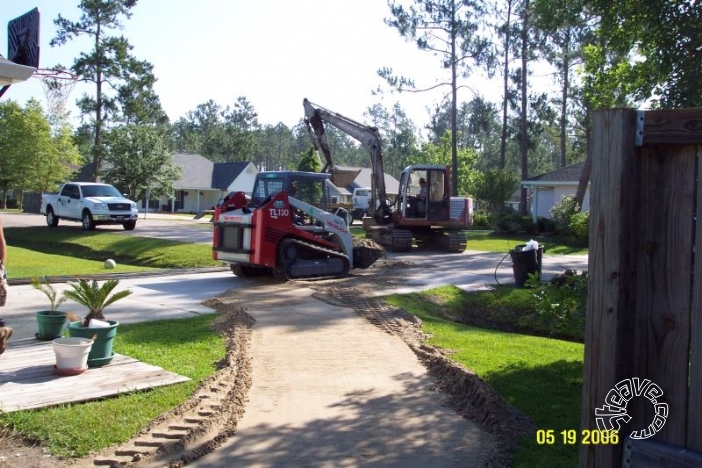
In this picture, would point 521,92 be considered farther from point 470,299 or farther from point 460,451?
point 460,451

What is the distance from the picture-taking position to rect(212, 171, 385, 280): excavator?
47.1 feet

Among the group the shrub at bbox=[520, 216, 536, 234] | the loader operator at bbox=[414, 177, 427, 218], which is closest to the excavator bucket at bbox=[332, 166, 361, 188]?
the loader operator at bbox=[414, 177, 427, 218]

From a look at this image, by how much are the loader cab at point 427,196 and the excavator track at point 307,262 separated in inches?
322

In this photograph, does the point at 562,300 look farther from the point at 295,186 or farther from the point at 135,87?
the point at 135,87

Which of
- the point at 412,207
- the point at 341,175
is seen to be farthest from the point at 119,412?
the point at 341,175

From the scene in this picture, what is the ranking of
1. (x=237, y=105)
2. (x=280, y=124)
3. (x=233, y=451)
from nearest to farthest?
(x=233, y=451) < (x=237, y=105) < (x=280, y=124)

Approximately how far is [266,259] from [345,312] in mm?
4134

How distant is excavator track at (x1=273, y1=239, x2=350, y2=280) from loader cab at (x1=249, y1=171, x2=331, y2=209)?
1183mm

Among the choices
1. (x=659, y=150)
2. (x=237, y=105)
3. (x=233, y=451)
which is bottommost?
(x=233, y=451)

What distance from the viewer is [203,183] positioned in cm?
5888

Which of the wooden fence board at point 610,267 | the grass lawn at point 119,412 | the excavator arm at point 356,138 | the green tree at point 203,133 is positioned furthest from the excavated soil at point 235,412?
the green tree at point 203,133

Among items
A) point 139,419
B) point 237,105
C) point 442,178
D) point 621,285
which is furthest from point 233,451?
point 237,105

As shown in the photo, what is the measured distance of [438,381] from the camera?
266 inches

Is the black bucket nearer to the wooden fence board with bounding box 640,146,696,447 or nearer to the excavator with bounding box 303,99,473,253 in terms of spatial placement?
the excavator with bounding box 303,99,473,253
